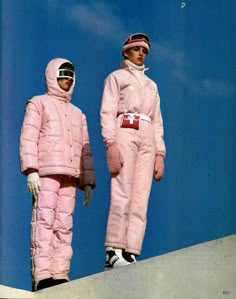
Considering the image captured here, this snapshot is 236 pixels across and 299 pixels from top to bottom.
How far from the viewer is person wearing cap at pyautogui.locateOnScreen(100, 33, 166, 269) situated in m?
4.02

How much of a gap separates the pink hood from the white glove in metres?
0.42

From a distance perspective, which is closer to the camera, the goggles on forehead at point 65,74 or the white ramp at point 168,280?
the white ramp at point 168,280

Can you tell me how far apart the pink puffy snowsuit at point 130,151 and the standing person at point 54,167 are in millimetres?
154

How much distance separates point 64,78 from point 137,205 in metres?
0.69

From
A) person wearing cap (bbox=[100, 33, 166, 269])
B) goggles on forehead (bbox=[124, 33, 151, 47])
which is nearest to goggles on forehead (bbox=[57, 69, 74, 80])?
person wearing cap (bbox=[100, 33, 166, 269])

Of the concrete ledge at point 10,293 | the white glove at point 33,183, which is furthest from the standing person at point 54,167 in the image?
the concrete ledge at point 10,293

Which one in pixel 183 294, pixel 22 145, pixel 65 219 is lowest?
pixel 183 294

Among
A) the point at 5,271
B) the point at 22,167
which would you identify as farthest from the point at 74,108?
the point at 5,271

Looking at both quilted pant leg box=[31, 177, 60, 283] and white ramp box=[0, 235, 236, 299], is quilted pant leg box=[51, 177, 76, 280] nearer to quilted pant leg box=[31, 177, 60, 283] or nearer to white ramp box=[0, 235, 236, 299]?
quilted pant leg box=[31, 177, 60, 283]

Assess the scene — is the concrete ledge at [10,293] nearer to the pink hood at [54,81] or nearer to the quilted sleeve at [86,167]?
the quilted sleeve at [86,167]

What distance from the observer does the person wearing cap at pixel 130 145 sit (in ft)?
13.2

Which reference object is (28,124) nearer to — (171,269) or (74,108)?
(74,108)

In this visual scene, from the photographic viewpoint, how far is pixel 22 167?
154 inches

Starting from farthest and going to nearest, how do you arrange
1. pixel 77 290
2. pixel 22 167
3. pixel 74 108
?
pixel 74 108 → pixel 22 167 → pixel 77 290
